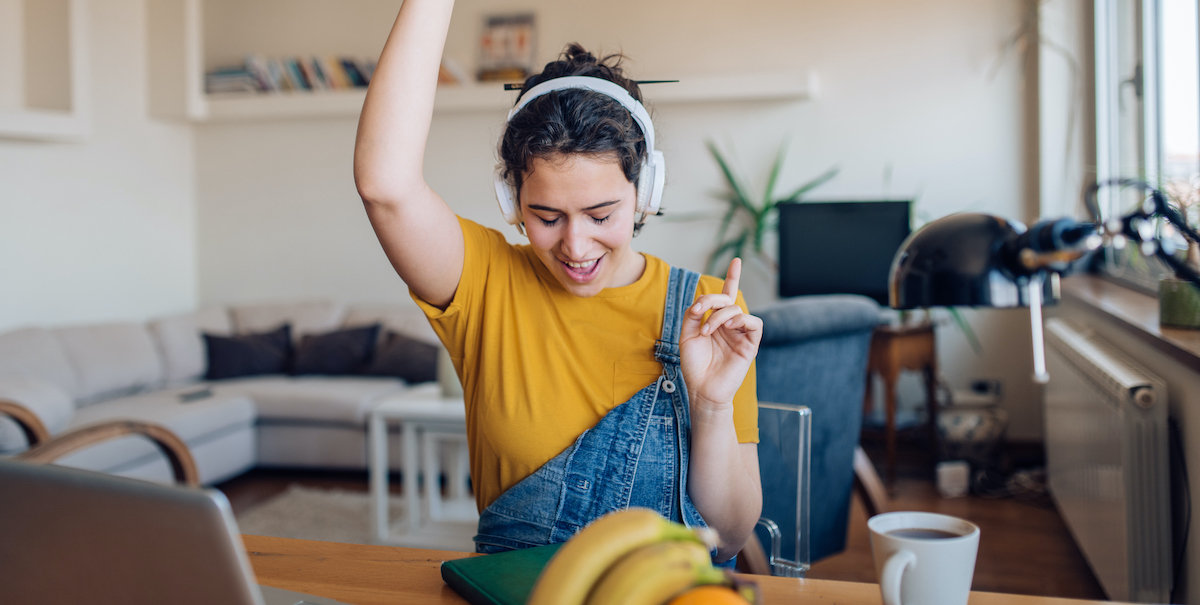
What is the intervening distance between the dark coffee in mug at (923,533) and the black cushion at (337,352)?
395 cm

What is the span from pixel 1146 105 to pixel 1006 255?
301 centimetres

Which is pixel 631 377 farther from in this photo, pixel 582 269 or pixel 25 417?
pixel 25 417

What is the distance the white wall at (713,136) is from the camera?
169 inches

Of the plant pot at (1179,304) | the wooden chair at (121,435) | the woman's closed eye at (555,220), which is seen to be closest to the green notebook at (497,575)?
the woman's closed eye at (555,220)

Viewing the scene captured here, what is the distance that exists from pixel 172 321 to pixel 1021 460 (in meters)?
4.56

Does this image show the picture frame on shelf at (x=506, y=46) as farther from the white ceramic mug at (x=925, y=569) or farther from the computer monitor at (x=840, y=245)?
the white ceramic mug at (x=925, y=569)

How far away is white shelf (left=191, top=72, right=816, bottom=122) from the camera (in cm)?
437

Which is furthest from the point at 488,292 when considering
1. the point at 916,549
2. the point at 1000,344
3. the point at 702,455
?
the point at 1000,344

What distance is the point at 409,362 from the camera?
426cm

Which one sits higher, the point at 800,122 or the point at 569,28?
the point at 569,28

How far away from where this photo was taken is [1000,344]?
14.1 feet

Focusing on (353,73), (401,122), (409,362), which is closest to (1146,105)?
(401,122)

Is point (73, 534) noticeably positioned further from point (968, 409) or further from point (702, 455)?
point (968, 409)

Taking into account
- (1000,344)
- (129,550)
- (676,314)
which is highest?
(676,314)
